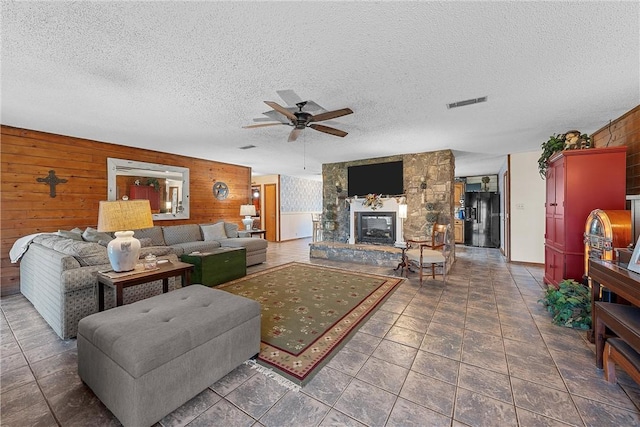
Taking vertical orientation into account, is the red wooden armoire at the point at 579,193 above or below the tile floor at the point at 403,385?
above

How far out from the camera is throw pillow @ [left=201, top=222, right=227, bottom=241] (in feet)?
17.7

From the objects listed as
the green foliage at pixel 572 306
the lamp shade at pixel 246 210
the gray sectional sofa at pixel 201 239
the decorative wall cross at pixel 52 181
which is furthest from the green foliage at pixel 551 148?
the decorative wall cross at pixel 52 181

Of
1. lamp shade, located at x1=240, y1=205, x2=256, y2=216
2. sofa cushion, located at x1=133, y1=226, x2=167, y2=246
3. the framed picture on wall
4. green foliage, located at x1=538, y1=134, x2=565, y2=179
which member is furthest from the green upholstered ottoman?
green foliage, located at x1=538, y1=134, x2=565, y2=179

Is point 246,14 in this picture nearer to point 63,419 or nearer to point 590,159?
point 63,419

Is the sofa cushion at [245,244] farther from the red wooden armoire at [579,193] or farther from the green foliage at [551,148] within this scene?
the green foliage at [551,148]

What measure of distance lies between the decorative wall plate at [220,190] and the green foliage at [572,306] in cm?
652

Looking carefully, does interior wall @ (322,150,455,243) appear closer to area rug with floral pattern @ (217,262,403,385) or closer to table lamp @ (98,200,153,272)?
area rug with floral pattern @ (217,262,403,385)

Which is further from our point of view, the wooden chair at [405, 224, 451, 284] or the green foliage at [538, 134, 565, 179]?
the wooden chair at [405, 224, 451, 284]

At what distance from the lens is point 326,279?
4094mm

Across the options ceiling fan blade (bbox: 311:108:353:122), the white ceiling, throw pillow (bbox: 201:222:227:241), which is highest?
the white ceiling

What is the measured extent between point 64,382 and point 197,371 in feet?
3.48

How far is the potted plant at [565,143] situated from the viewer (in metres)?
3.10

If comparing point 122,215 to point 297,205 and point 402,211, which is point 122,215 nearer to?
point 402,211

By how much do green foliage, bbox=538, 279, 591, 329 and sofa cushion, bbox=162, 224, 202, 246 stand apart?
5.82 m
